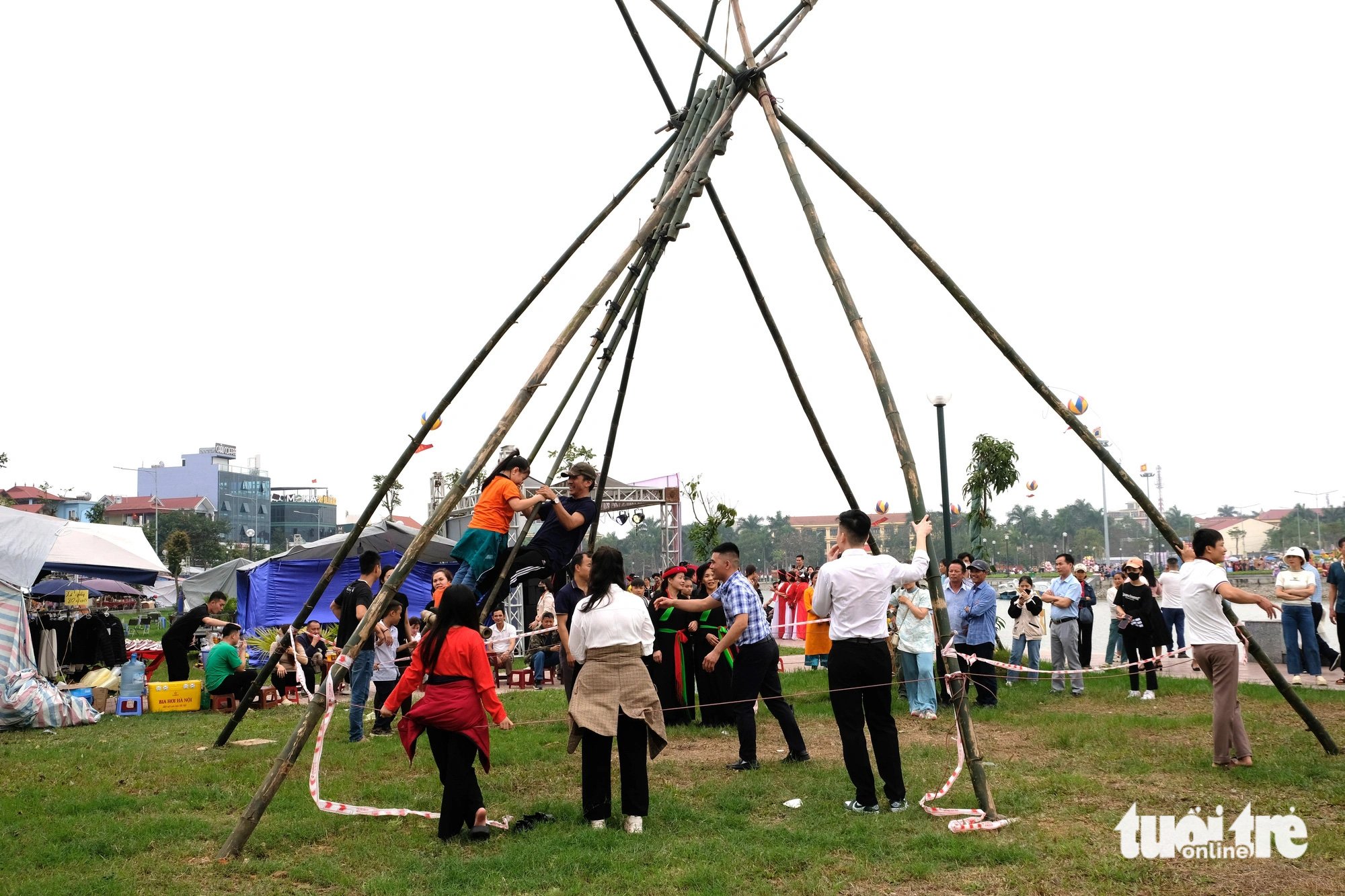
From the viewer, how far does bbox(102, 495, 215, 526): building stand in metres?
92.5

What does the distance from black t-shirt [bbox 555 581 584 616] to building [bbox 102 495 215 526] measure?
297 feet

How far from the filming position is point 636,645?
638 cm

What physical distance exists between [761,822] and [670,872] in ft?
4.04

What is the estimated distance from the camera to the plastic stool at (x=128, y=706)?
1277 centimetres

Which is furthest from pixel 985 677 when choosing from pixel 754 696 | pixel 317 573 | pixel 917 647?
pixel 317 573

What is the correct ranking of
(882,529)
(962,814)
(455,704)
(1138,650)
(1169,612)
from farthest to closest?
(882,529)
(1169,612)
(1138,650)
(962,814)
(455,704)

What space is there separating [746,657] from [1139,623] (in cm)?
583

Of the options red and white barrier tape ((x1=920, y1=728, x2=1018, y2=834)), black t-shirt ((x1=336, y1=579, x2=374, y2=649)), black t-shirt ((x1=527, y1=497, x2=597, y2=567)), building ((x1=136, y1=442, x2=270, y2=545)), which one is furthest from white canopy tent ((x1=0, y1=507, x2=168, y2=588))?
building ((x1=136, y1=442, x2=270, y2=545))

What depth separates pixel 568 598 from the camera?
911 centimetres

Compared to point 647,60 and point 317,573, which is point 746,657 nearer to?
point 647,60

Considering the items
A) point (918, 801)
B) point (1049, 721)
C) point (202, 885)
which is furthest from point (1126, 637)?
point (202, 885)

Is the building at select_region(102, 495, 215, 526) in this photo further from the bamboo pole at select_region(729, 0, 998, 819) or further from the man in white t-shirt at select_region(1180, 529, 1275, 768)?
the man in white t-shirt at select_region(1180, 529, 1275, 768)

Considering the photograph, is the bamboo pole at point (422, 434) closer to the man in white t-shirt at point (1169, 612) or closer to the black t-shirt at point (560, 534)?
the black t-shirt at point (560, 534)

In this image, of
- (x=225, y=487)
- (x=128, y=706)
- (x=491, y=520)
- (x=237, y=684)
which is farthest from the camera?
(x=225, y=487)
